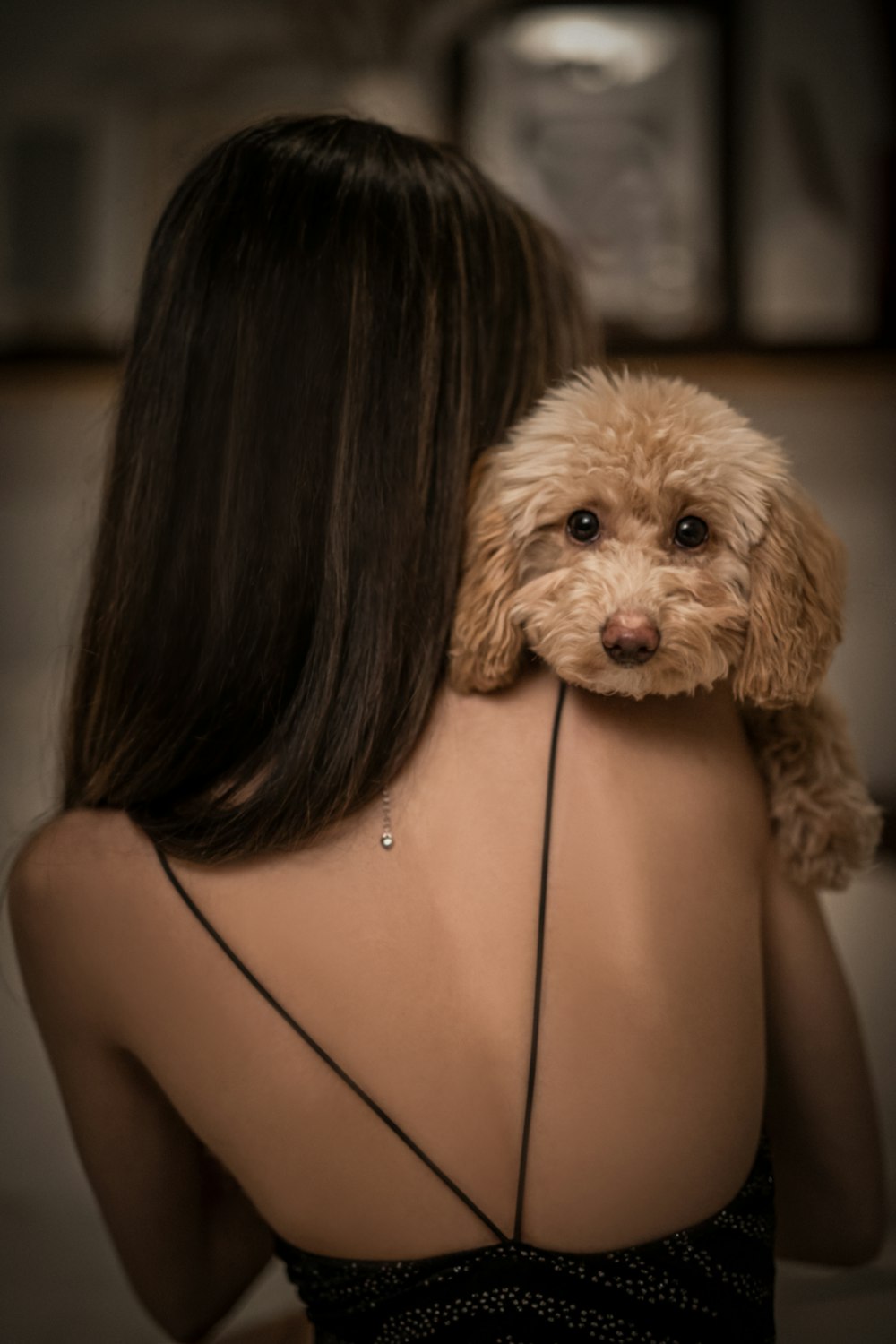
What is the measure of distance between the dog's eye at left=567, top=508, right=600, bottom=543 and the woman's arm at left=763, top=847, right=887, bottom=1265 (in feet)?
0.84

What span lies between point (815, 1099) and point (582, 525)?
0.48 metres

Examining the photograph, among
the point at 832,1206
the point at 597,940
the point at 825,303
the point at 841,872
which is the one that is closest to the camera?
the point at 597,940

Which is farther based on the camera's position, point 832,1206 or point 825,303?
point 825,303

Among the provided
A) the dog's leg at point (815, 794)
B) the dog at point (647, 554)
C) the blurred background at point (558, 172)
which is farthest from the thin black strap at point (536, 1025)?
the blurred background at point (558, 172)

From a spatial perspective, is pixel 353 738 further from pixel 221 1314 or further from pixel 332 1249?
pixel 221 1314

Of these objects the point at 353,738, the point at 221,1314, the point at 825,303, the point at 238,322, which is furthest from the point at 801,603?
the point at 825,303

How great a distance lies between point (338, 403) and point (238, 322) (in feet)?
0.30

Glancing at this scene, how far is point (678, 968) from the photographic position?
2.16ft

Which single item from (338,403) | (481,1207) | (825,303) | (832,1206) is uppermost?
(825,303)

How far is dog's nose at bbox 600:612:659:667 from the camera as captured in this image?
2.09 feet

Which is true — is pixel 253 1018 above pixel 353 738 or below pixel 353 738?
below

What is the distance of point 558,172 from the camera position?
70.2 inches

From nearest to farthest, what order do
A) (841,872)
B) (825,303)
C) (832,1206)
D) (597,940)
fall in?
1. (597,940)
2. (841,872)
3. (832,1206)
4. (825,303)

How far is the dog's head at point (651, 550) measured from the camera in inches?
26.7
